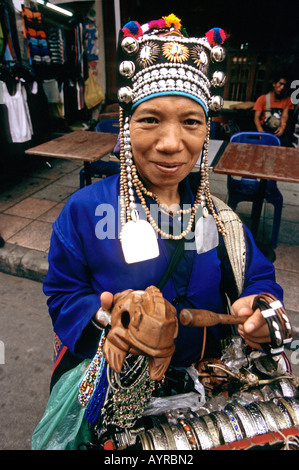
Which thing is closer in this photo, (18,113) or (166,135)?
(166,135)

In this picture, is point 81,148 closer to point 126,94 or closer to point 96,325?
point 126,94

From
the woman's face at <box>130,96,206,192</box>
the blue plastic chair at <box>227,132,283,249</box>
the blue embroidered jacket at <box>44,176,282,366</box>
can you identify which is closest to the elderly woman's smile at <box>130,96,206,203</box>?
the woman's face at <box>130,96,206,192</box>

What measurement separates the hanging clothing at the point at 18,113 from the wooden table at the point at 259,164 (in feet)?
11.6

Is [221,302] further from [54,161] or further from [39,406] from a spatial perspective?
[54,161]

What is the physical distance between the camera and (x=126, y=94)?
1.16m

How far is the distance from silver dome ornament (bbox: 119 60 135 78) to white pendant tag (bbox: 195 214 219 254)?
69 centimetres

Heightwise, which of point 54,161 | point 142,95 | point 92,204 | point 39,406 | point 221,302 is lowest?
point 39,406

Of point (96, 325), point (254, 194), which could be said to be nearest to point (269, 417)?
point (96, 325)

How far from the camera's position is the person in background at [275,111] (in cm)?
581

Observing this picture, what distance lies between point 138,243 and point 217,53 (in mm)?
839

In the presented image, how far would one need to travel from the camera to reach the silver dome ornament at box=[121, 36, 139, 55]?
3.73 ft

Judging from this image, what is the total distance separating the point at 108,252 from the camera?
50.5 inches

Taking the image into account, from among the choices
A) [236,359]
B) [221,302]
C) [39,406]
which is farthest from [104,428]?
[39,406]

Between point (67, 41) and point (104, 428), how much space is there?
25.2 ft
